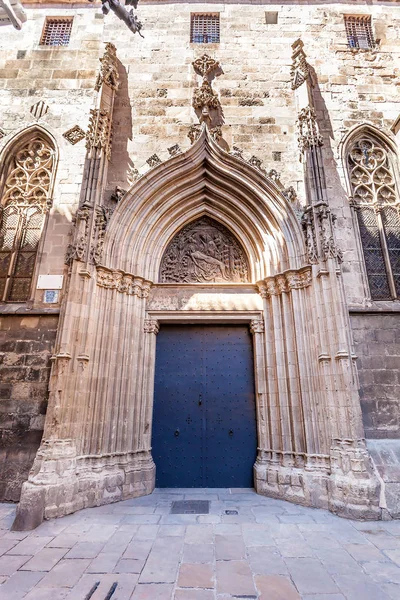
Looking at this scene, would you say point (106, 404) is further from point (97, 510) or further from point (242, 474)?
point (242, 474)

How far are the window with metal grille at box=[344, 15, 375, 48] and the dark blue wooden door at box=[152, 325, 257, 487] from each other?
301 inches

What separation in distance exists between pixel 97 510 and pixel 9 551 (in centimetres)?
140

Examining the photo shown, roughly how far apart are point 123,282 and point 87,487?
10.7 feet

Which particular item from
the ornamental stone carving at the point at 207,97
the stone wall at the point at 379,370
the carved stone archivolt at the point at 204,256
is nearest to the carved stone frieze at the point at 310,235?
the stone wall at the point at 379,370

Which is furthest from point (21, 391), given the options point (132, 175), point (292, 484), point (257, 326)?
point (292, 484)

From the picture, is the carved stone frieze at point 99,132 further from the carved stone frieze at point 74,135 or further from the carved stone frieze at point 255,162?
the carved stone frieze at point 255,162

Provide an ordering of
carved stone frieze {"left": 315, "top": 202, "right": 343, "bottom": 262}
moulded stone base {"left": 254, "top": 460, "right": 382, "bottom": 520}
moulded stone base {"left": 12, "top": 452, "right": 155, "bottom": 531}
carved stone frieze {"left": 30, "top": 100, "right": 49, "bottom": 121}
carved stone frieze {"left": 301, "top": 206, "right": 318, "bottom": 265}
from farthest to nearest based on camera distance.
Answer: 1. carved stone frieze {"left": 30, "top": 100, "right": 49, "bottom": 121}
2. carved stone frieze {"left": 301, "top": 206, "right": 318, "bottom": 265}
3. carved stone frieze {"left": 315, "top": 202, "right": 343, "bottom": 262}
4. moulded stone base {"left": 254, "top": 460, "right": 382, "bottom": 520}
5. moulded stone base {"left": 12, "top": 452, "right": 155, "bottom": 531}

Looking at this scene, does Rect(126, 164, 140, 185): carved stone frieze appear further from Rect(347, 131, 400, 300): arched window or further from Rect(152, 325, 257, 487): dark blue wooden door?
Rect(347, 131, 400, 300): arched window

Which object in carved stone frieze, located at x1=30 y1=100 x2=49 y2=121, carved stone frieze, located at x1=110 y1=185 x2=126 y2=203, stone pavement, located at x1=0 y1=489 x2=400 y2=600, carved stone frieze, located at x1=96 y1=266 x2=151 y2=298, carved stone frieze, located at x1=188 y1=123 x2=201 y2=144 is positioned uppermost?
carved stone frieze, located at x1=30 y1=100 x2=49 y2=121

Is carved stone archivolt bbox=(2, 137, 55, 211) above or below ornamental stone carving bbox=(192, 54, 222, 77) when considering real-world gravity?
below

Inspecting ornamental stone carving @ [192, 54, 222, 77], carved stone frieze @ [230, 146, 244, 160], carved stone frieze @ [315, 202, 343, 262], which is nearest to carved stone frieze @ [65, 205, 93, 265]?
carved stone frieze @ [230, 146, 244, 160]

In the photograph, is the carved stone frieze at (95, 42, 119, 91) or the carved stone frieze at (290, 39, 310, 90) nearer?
the carved stone frieze at (95, 42, 119, 91)

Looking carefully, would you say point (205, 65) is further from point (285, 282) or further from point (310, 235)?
point (285, 282)

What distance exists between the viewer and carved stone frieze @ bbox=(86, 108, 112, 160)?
6.19m
